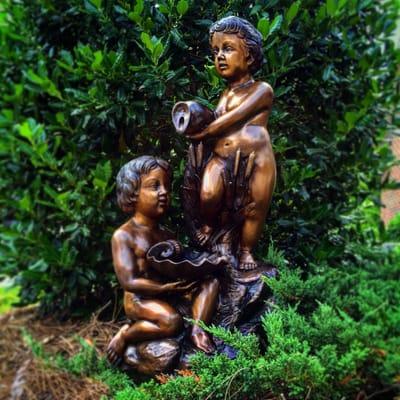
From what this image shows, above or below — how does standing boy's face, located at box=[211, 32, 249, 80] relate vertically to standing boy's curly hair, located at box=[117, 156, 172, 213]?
above

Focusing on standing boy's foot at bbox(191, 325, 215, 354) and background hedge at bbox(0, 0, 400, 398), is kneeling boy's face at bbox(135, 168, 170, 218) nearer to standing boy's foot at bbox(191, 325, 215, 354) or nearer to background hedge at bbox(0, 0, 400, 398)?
background hedge at bbox(0, 0, 400, 398)

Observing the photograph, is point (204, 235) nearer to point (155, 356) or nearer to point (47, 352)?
point (155, 356)

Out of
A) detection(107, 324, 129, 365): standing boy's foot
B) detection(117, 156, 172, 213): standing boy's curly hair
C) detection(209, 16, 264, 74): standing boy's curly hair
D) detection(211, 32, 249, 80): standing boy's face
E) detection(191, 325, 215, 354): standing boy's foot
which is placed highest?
detection(209, 16, 264, 74): standing boy's curly hair

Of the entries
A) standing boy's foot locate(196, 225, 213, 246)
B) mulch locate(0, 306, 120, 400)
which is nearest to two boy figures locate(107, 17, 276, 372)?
standing boy's foot locate(196, 225, 213, 246)

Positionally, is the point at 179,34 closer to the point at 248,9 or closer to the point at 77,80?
the point at 248,9

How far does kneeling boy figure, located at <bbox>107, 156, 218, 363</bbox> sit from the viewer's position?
256cm

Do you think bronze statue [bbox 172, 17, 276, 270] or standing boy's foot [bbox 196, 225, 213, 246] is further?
standing boy's foot [bbox 196, 225, 213, 246]

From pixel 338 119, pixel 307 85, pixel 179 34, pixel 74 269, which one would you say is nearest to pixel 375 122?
pixel 338 119

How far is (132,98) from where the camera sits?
320cm

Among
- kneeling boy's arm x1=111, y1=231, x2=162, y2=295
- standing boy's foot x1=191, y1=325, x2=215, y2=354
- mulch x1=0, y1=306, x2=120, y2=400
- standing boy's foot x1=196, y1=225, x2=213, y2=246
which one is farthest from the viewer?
mulch x1=0, y1=306, x2=120, y2=400

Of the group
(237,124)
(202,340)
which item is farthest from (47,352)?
(237,124)

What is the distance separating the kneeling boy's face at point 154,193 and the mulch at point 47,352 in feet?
3.08

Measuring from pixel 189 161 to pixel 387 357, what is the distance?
1.22 metres

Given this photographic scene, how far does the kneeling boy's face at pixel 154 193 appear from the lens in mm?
2660
